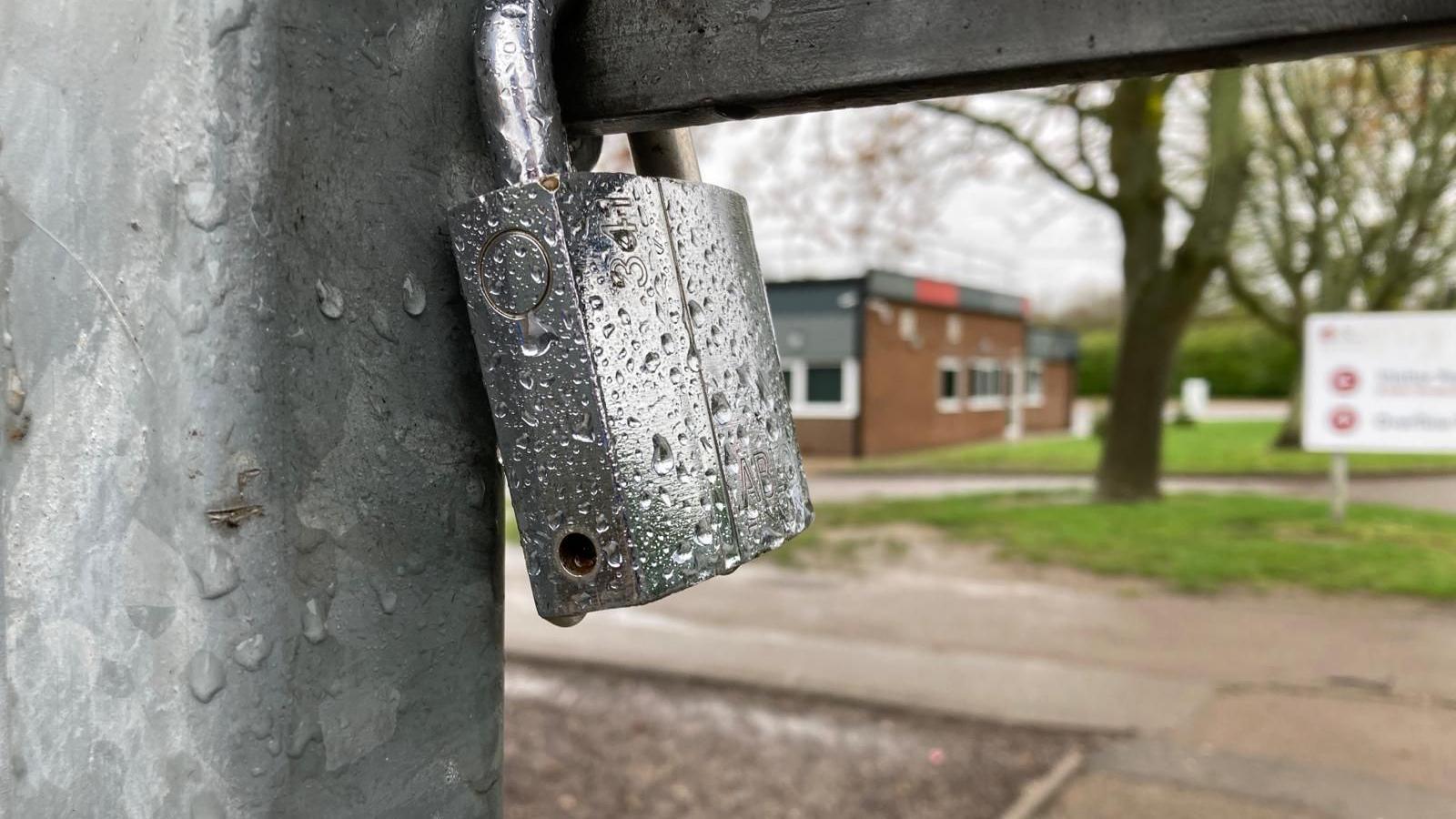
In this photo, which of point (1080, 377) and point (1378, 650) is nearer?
point (1378, 650)

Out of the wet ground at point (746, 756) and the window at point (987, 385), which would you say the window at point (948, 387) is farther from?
the wet ground at point (746, 756)

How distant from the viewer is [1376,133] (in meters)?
14.0

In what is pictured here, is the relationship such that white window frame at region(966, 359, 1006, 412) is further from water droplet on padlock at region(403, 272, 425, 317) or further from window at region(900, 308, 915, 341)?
water droplet on padlock at region(403, 272, 425, 317)

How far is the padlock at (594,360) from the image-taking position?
68 cm

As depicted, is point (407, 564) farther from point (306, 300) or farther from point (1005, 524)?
point (1005, 524)

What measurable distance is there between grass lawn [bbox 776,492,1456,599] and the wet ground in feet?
13.1

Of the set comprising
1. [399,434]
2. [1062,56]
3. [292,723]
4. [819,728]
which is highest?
[1062,56]

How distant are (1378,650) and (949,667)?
2367 mm

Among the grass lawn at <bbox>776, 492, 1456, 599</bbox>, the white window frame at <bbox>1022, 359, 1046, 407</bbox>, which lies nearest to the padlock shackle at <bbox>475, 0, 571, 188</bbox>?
the grass lawn at <bbox>776, 492, 1456, 599</bbox>

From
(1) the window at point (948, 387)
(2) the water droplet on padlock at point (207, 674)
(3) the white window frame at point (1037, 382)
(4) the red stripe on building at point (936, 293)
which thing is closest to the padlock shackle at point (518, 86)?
(2) the water droplet on padlock at point (207, 674)

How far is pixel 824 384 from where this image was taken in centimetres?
2225

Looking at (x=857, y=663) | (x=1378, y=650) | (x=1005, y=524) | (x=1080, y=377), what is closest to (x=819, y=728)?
(x=857, y=663)

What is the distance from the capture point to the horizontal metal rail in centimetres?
63

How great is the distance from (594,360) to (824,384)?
21667 mm
